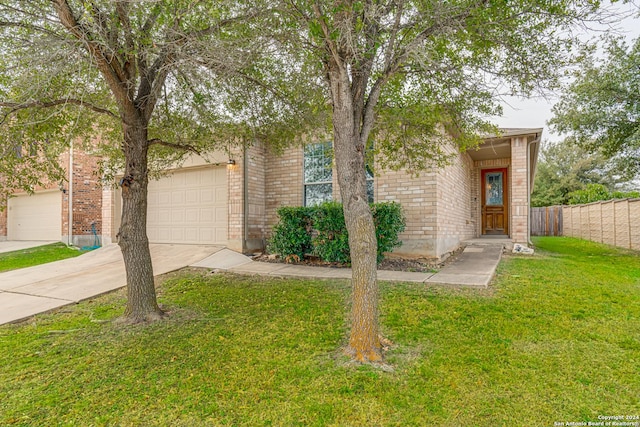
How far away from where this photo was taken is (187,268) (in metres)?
7.05

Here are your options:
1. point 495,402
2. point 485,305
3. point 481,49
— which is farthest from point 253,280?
point 481,49

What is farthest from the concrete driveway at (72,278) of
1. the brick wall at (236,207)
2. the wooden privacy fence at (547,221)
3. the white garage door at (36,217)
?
the wooden privacy fence at (547,221)

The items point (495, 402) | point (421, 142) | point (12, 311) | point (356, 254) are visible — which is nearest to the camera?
point (495, 402)

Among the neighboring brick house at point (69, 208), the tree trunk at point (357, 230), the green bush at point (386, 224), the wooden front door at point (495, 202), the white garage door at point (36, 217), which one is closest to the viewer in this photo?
the tree trunk at point (357, 230)

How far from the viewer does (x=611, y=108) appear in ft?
28.1

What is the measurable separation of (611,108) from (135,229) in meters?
11.0

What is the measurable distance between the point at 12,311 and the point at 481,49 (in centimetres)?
689

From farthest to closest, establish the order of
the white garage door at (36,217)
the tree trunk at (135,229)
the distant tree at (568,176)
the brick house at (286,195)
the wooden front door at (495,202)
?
the distant tree at (568,176) < the white garage door at (36,217) < the wooden front door at (495,202) < the brick house at (286,195) < the tree trunk at (135,229)

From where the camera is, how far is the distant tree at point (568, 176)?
24781 millimetres

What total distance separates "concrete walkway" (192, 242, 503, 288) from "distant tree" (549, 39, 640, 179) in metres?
4.26

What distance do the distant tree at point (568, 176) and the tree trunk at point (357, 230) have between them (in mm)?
27278

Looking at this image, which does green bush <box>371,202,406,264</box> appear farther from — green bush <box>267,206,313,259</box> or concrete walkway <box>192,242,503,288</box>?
green bush <box>267,206,313,259</box>

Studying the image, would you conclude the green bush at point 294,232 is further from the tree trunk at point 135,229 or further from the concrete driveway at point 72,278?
the tree trunk at point 135,229

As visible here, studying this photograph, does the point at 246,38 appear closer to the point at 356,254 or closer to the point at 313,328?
the point at 356,254
